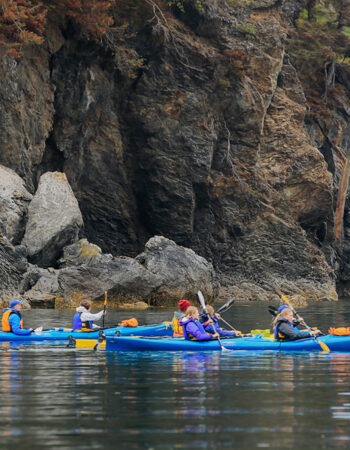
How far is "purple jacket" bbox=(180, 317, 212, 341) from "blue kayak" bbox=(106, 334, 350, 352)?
4.8 inches

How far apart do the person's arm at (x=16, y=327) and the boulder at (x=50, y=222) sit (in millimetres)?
16044

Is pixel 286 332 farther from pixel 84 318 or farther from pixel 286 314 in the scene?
pixel 84 318

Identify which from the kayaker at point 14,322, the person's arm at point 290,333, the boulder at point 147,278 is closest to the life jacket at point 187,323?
the person's arm at point 290,333

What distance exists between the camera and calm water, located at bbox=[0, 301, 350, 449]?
7.18 m

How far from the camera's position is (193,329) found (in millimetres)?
15812

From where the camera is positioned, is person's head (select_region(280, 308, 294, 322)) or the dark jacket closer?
person's head (select_region(280, 308, 294, 322))

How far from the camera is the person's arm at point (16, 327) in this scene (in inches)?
718

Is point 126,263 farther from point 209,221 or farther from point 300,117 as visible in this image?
point 300,117

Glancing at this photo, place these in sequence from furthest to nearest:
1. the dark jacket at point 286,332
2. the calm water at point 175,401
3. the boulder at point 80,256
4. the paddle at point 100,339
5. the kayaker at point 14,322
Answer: the boulder at point 80,256, the kayaker at point 14,322, the paddle at point 100,339, the dark jacket at point 286,332, the calm water at point 175,401

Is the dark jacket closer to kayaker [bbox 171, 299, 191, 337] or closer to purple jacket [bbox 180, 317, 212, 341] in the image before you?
purple jacket [bbox 180, 317, 212, 341]

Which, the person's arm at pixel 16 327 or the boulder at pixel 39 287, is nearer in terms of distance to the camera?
the person's arm at pixel 16 327

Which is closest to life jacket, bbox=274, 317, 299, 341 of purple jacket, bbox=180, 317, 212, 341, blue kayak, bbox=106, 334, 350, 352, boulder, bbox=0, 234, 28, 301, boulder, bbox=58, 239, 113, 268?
blue kayak, bbox=106, 334, 350, 352

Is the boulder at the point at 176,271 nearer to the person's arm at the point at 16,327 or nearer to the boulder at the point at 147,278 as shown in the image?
the boulder at the point at 147,278

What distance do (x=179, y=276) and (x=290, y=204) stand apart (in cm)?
1766
